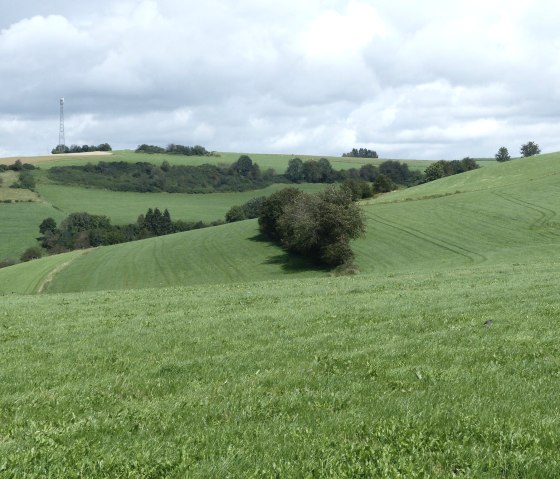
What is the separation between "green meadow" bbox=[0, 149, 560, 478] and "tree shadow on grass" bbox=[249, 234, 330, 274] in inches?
1858

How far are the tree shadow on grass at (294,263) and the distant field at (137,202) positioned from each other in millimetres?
64802

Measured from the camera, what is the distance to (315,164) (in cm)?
19588

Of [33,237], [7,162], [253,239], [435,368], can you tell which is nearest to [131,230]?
[33,237]

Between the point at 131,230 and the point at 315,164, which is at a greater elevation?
the point at 315,164

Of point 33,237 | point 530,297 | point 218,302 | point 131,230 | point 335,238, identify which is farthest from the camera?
point 131,230

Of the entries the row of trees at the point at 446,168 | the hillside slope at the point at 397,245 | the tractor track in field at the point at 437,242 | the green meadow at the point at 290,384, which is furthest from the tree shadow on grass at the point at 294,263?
the row of trees at the point at 446,168

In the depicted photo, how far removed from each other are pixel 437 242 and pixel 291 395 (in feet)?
229

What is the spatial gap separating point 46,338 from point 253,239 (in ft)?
251

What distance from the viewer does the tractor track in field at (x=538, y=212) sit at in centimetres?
7600

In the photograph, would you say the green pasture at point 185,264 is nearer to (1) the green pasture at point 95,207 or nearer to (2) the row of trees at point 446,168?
(1) the green pasture at point 95,207

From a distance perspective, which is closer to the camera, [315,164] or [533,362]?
[533,362]

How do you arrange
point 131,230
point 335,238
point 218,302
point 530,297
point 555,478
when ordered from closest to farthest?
point 555,478 → point 530,297 → point 218,302 → point 335,238 → point 131,230

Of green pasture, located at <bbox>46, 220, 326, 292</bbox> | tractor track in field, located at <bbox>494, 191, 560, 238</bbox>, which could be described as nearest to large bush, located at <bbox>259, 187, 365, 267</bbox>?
green pasture, located at <bbox>46, 220, 326, 292</bbox>

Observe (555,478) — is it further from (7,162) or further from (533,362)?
(7,162)
